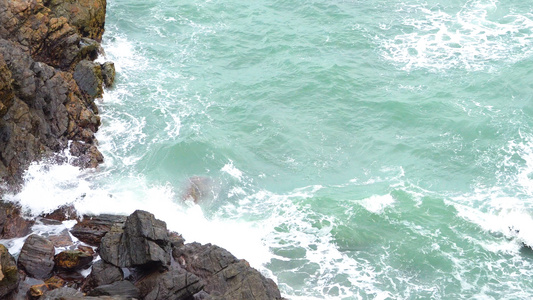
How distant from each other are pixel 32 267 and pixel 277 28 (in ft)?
103

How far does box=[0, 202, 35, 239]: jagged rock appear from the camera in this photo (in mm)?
26281

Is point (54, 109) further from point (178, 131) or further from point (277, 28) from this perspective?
point (277, 28)

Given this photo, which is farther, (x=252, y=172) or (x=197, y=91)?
(x=197, y=91)

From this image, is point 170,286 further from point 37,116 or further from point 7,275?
point 37,116

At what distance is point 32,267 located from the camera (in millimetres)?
23844

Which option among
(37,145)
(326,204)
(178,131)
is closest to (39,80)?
(37,145)

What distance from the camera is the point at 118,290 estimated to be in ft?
74.8

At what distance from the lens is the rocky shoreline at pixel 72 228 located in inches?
913

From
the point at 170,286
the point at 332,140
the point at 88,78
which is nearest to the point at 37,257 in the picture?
the point at 170,286

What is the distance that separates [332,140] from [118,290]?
717 inches

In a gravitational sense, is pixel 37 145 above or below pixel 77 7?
below

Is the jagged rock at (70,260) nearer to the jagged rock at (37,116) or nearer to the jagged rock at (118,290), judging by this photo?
the jagged rock at (118,290)

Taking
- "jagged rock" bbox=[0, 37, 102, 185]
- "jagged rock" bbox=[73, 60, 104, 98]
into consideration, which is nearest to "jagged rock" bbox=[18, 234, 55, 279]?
"jagged rock" bbox=[0, 37, 102, 185]

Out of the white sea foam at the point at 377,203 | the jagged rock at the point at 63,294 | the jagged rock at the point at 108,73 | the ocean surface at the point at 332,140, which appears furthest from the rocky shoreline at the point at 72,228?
the white sea foam at the point at 377,203
